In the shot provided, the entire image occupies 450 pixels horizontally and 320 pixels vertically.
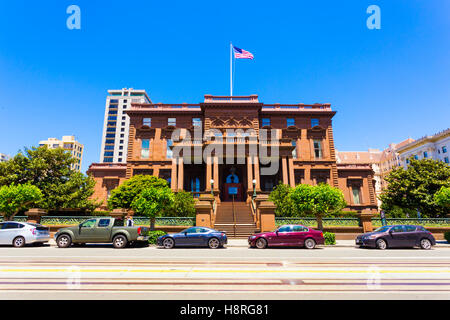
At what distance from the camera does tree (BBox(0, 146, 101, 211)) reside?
2334 cm

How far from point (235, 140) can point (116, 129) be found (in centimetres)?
8821

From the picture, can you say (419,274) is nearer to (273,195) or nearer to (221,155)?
(273,195)

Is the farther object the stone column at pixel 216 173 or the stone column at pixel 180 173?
the stone column at pixel 180 173

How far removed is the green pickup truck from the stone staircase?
8.32m

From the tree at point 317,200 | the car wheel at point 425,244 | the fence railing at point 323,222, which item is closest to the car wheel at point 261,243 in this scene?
the tree at point 317,200

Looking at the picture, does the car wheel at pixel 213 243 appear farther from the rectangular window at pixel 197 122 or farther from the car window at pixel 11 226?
the rectangular window at pixel 197 122

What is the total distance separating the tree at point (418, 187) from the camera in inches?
927

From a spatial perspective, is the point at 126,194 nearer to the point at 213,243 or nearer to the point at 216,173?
the point at 216,173

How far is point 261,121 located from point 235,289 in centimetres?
3284

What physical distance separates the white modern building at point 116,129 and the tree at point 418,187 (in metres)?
93.1

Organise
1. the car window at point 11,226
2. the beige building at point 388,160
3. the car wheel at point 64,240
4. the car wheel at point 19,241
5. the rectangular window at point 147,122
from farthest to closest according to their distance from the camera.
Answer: the beige building at point 388,160, the rectangular window at point 147,122, the car window at point 11,226, the car wheel at point 19,241, the car wheel at point 64,240

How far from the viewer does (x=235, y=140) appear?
29.4 meters
